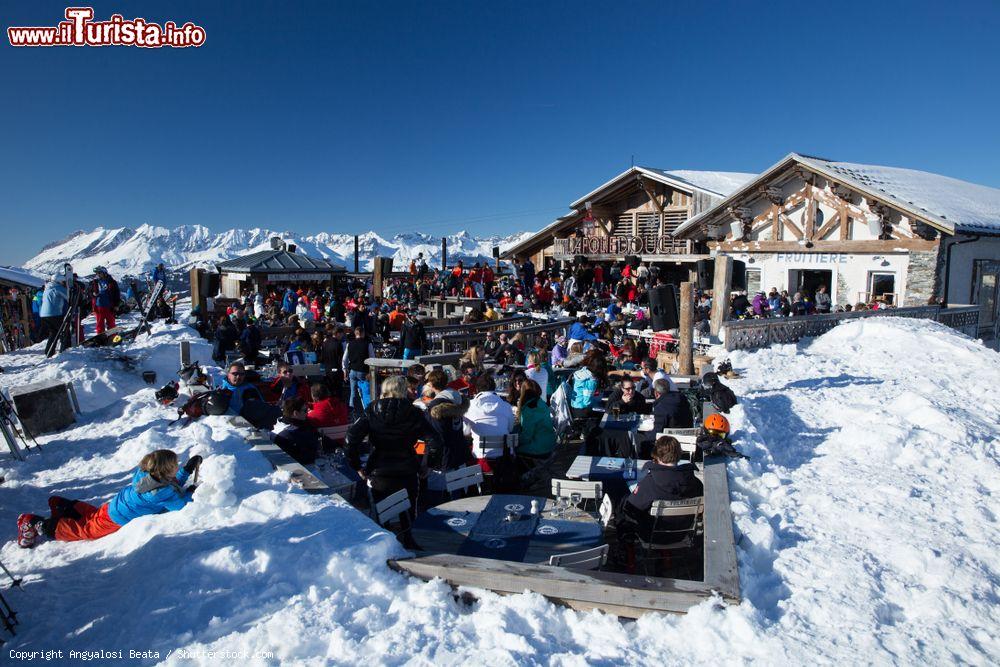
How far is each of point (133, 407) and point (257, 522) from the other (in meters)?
5.88

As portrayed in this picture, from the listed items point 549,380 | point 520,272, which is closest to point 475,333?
point 549,380

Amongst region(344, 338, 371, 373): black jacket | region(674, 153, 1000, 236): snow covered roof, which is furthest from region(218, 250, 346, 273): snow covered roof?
region(674, 153, 1000, 236): snow covered roof

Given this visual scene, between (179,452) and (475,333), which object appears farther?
(475,333)

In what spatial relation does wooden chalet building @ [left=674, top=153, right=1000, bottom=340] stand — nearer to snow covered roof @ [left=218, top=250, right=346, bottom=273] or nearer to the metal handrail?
the metal handrail

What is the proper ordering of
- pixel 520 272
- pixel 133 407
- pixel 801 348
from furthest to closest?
pixel 520 272 < pixel 801 348 < pixel 133 407

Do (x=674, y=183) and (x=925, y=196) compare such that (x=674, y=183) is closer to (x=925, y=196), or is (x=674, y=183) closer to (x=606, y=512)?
(x=925, y=196)

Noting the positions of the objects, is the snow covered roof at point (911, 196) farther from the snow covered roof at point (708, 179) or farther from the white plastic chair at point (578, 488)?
the white plastic chair at point (578, 488)

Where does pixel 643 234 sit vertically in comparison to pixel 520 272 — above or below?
above

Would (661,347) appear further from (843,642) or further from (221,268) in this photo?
(221,268)

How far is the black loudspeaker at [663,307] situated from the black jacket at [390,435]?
629cm

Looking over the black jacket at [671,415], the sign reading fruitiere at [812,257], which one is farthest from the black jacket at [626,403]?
the sign reading fruitiere at [812,257]

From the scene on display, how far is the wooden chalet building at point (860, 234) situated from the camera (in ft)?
48.4

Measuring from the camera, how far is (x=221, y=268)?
22.6 meters

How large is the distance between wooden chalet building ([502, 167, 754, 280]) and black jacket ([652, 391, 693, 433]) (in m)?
15.0
